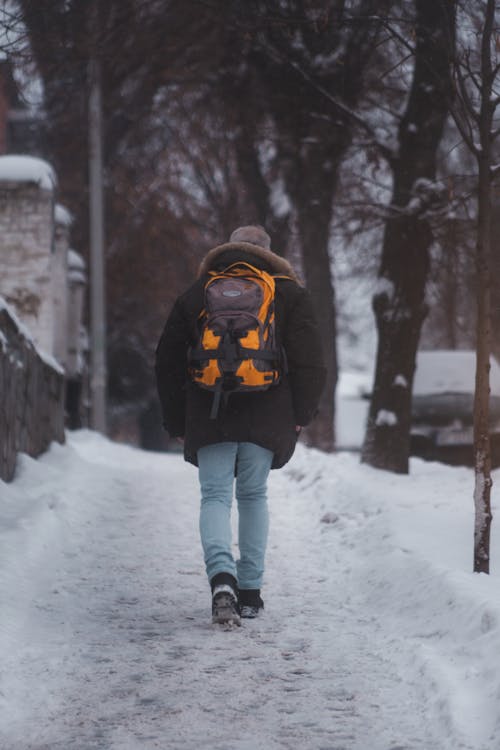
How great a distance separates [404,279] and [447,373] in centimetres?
280

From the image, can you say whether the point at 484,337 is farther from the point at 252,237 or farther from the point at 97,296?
the point at 97,296

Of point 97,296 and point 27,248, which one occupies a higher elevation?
point 27,248

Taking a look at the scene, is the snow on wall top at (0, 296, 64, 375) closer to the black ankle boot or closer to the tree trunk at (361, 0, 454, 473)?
the tree trunk at (361, 0, 454, 473)

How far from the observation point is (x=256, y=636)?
507 centimetres

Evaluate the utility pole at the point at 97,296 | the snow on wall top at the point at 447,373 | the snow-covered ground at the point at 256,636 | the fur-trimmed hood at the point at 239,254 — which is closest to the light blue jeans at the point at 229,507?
the snow-covered ground at the point at 256,636

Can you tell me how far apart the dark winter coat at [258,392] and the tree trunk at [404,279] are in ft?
18.8

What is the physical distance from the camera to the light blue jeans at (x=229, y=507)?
5.28 meters

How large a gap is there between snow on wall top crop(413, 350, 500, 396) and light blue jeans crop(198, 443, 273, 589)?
7.87m

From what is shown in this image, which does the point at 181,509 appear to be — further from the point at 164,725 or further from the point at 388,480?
the point at 164,725

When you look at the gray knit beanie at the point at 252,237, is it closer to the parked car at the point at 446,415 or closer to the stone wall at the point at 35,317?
the stone wall at the point at 35,317

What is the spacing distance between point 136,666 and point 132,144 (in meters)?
20.7

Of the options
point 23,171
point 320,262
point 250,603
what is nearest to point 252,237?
point 250,603

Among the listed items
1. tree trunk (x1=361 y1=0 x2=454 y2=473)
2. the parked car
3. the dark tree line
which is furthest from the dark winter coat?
the parked car

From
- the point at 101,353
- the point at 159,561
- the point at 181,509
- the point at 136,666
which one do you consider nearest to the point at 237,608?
the point at 136,666
